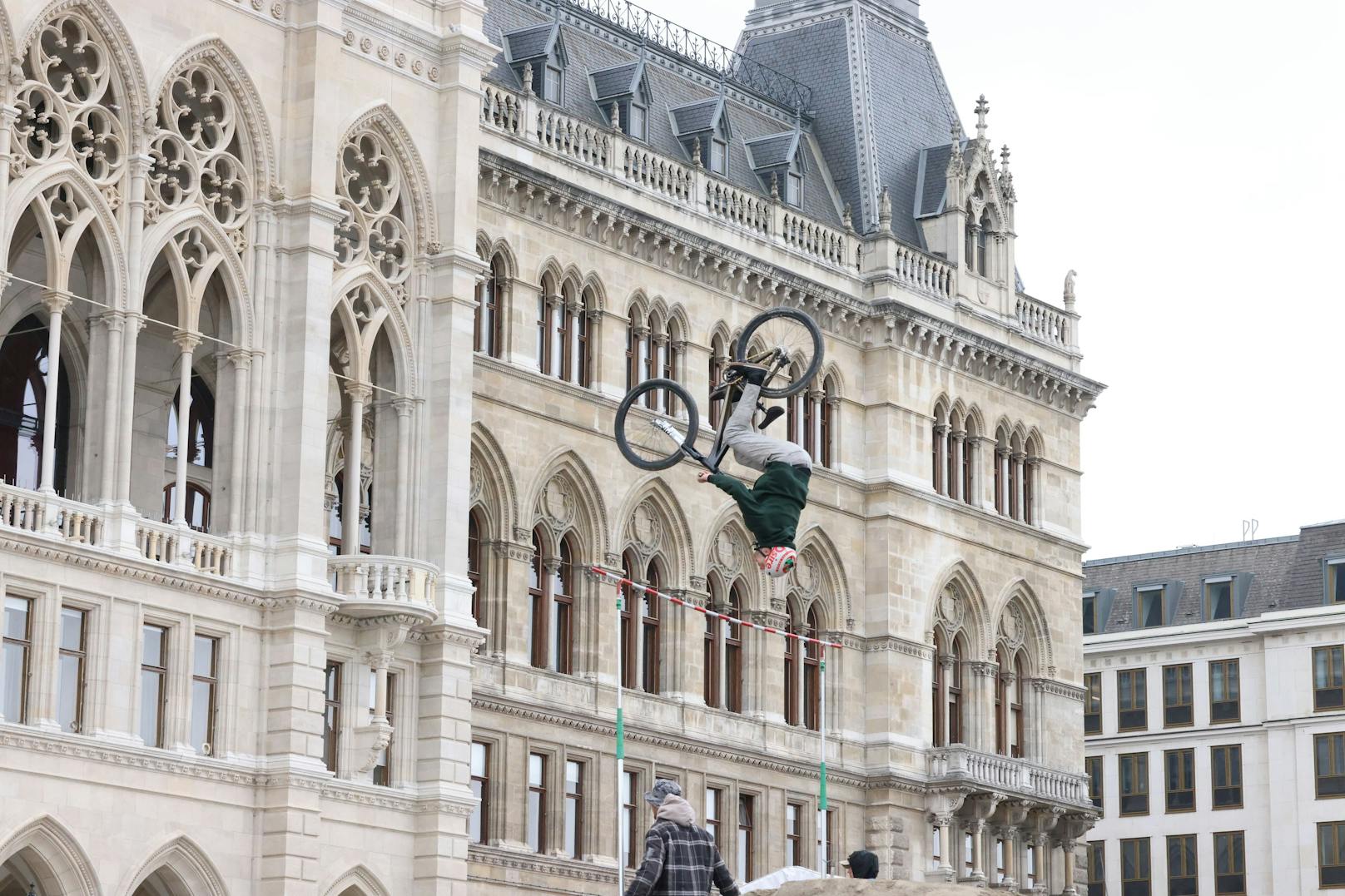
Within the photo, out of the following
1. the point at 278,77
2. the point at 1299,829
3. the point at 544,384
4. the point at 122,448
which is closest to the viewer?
the point at 122,448

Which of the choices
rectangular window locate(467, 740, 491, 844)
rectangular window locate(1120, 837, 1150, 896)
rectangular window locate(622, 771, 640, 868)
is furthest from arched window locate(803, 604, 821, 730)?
rectangular window locate(1120, 837, 1150, 896)

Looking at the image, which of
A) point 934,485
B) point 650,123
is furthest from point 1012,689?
point 650,123

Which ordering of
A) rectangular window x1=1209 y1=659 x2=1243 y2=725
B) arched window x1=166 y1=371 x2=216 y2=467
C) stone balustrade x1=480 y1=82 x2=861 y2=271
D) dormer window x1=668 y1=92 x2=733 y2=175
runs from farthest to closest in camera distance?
rectangular window x1=1209 y1=659 x2=1243 y2=725 < dormer window x1=668 y1=92 x2=733 y2=175 < stone balustrade x1=480 y1=82 x2=861 y2=271 < arched window x1=166 y1=371 x2=216 y2=467

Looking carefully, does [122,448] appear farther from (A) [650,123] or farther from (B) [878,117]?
(B) [878,117]

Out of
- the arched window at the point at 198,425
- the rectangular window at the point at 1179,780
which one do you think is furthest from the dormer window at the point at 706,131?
the rectangular window at the point at 1179,780

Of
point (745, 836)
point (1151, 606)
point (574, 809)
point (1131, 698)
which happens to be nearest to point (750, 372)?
point (574, 809)

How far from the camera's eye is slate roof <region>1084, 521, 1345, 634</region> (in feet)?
261

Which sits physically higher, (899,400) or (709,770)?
(899,400)

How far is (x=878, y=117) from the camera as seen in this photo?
61.0m

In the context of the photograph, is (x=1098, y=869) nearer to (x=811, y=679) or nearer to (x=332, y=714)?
(x=811, y=679)

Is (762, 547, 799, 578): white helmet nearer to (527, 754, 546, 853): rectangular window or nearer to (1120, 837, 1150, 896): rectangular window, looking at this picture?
(527, 754, 546, 853): rectangular window

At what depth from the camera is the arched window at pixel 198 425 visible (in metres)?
43.4

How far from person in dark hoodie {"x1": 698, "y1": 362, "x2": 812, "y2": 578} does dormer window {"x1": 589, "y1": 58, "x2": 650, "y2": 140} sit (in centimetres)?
2748

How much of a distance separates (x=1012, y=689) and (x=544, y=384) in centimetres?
1535
